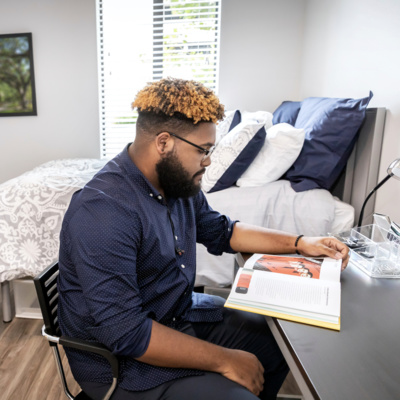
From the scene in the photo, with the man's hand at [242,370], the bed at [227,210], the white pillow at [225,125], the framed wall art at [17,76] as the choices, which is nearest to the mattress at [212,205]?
the bed at [227,210]

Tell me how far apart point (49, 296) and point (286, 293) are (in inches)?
24.6

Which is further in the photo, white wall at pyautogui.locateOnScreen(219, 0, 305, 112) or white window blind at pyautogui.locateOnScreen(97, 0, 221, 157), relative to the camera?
white window blind at pyautogui.locateOnScreen(97, 0, 221, 157)

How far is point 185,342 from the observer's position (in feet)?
2.85

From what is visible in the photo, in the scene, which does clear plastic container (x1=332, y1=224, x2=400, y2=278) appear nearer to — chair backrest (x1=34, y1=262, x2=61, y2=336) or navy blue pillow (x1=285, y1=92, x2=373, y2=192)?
navy blue pillow (x1=285, y1=92, x2=373, y2=192)

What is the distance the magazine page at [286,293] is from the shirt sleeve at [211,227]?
278 mm

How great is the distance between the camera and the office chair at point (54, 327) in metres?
0.86

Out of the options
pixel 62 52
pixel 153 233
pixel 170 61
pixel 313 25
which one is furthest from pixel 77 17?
pixel 153 233

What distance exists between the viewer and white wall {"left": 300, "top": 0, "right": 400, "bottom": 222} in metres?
1.51

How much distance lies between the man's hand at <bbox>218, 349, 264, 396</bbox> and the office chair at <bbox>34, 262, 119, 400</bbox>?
26cm

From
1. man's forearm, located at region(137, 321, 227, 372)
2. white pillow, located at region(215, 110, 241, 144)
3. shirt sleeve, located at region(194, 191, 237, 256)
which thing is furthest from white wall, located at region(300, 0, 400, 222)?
man's forearm, located at region(137, 321, 227, 372)

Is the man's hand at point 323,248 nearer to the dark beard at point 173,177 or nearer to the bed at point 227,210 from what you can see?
the dark beard at point 173,177

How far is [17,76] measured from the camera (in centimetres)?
346

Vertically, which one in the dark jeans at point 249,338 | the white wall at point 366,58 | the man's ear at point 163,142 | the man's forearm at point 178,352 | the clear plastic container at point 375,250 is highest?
the white wall at point 366,58

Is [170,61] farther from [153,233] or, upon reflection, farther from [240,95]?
[153,233]
